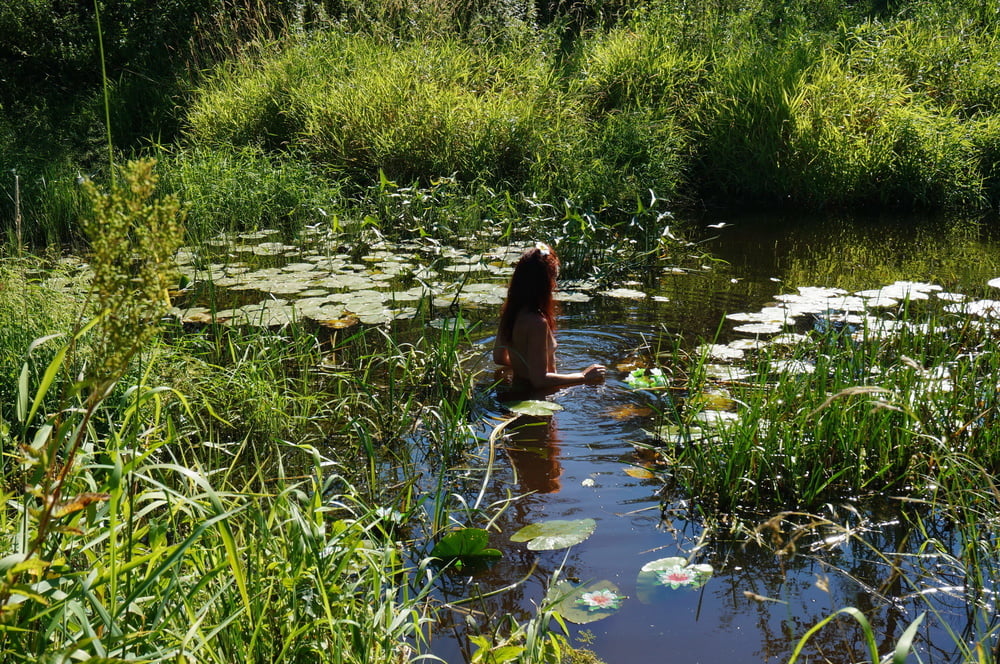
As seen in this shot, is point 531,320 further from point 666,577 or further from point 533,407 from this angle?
point 666,577

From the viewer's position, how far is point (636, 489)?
348 cm

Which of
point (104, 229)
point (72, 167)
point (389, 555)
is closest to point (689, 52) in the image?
point (72, 167)

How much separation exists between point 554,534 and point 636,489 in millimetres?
551

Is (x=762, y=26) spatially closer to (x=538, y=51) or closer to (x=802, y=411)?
(x=538, y=51)

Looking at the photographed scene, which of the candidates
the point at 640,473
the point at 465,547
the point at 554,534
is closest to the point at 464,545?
the point at 465,547

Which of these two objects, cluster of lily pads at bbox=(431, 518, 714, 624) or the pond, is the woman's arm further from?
cluster of lily pads at bbox=(431, 518, 714, 624)

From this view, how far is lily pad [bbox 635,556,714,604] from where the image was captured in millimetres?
2768

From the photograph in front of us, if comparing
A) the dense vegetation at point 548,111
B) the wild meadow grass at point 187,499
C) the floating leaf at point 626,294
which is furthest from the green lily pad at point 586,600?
the dense vegetation at point 548,111

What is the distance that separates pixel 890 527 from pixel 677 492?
0.74 m

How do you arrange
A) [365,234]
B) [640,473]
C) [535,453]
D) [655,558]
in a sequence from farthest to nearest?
[365,234]
[535,453]
[640,473]
[655,558]

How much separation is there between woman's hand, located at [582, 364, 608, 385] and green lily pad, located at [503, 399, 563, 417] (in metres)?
0.36

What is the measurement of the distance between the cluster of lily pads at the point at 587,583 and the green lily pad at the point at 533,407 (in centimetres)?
110

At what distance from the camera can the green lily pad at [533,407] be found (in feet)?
13.4

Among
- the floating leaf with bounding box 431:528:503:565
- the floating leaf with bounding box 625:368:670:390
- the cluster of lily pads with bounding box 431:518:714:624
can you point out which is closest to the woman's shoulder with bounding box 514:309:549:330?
the floating leaf with bounding box 625:368:670:390
